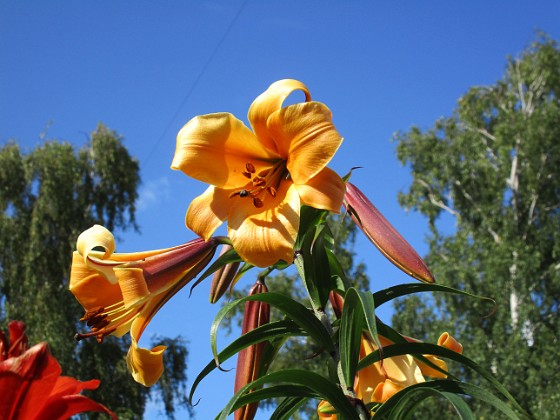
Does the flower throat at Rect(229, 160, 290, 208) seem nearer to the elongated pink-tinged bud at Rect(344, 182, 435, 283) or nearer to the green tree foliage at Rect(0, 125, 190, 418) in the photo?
the elongated pink-tinged bud at Rect(344, 182, 435, 283)

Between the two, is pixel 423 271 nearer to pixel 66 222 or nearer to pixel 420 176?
pixel 66 222

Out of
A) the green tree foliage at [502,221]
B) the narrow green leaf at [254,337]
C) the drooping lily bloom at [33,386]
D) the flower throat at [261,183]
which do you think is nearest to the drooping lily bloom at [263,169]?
the flower throat at [261,183]

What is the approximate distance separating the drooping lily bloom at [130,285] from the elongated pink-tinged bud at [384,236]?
210 mm

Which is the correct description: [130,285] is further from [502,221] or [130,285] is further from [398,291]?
[502,221]

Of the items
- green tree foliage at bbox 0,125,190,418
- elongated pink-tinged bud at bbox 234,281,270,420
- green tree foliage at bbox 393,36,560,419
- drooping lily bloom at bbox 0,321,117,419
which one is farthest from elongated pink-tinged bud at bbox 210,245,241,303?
green tree foliage at bbox 0,125,190,418

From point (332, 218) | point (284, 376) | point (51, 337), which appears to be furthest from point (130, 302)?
point (332, 218)

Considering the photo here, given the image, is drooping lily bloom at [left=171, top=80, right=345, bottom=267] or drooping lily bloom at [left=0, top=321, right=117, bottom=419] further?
drooping lily bloom at [left=171, top=80, right=345, bottom=267]

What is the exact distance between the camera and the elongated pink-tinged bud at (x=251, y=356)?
37.2 inches

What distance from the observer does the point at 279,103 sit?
3.00 feet

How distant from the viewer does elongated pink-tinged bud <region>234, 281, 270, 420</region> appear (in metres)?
0.95

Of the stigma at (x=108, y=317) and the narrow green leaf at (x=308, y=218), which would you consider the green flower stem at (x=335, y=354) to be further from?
the stigma at (x=108, y=317)

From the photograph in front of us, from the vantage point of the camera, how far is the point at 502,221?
1162 centimetres

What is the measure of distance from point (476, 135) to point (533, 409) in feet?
16.0

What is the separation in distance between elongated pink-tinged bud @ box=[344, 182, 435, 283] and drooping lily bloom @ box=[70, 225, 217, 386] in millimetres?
210
